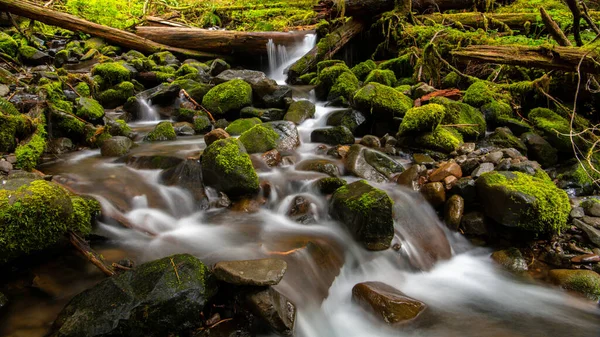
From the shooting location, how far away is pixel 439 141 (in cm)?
592

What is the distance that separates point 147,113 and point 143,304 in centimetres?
669

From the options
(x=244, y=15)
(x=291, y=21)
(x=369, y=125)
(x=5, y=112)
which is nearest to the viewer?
(x=5, y=112)

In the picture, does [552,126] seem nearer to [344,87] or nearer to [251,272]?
[344,87]

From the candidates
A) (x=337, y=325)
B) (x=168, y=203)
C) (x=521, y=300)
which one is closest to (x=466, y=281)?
(x=521, y=300)

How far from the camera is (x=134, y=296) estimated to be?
2.49 metres

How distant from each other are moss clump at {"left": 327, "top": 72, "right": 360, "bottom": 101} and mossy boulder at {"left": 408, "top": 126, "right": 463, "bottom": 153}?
2698mm

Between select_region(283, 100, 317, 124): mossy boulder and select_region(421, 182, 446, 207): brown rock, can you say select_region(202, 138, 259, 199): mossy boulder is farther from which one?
select_region(283, 100, 317, 124): mossy boulder

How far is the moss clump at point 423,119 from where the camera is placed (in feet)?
19.4

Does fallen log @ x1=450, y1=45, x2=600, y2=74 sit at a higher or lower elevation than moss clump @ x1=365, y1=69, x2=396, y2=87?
higher

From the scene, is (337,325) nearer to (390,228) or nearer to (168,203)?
(390,228)

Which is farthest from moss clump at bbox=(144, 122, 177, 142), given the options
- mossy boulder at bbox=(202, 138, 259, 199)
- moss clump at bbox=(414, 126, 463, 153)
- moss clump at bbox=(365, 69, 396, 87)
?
moss clump at bbox=(365, 69, 396, 87)

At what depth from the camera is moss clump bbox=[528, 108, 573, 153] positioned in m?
5.81

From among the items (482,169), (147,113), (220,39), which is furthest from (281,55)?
(482,169)

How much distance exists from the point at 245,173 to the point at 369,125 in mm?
3618
